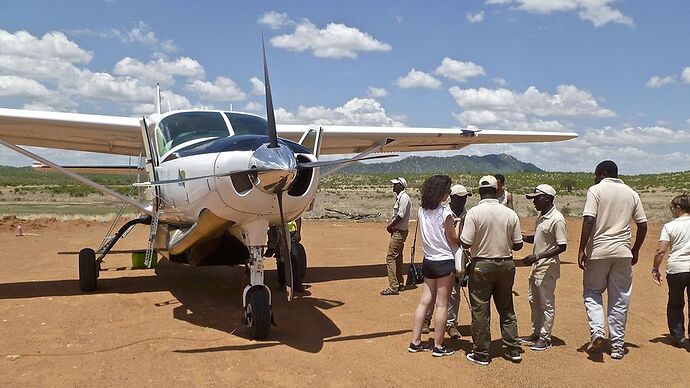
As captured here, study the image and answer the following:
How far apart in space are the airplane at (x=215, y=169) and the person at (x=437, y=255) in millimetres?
1131

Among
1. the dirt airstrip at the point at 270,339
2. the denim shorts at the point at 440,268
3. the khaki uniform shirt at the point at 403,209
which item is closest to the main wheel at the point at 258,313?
the dirt airstrip at the point at 270,339

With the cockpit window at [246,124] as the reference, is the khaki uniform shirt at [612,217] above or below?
below

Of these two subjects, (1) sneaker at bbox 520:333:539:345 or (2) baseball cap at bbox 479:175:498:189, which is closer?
(2) baseball cap at bbox 479:175:498:189

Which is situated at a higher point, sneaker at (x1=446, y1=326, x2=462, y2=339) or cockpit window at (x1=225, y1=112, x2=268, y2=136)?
cockpit window at (x1=225, y1=112, x2=268, y2=136)

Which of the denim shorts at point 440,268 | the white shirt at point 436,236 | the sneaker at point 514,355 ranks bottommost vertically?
the sneaker at point 514,355

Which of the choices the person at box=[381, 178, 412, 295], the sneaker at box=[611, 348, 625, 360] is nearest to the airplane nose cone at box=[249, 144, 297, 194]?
the person at box=[381, 178, 412, 295]

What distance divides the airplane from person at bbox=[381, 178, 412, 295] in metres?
0.82

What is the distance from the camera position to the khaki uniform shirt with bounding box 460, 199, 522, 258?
5.29 metres

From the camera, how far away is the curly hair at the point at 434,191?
5.60 meters

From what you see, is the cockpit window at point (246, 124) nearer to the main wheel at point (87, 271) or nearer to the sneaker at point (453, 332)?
the sneaker at point (453, 332)

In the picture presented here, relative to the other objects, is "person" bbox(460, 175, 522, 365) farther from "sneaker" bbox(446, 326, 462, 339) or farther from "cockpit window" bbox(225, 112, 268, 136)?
"cockpit window" bbox(225, 112, 268, 136)

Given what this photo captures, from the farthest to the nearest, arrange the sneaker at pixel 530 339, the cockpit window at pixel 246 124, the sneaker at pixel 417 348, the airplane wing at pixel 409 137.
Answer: the airplane wing at pixel 409 137, the cockpit window at pixel 246 124, the sneaker at pixel 530 339, the sneaker at pixel 417 348

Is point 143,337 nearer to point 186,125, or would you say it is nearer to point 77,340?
point 77,340

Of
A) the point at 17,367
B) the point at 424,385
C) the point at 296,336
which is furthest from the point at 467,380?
the point at 17,367
